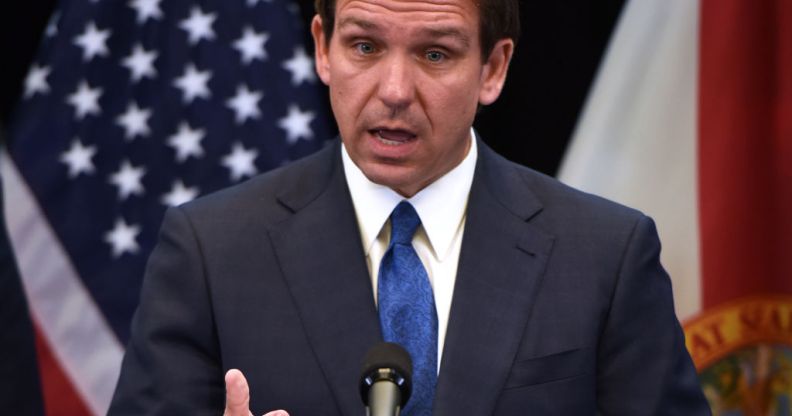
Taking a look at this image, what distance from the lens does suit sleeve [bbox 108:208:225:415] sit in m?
2.22

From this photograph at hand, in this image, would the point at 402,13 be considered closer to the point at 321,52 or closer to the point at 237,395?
the point at 321,52

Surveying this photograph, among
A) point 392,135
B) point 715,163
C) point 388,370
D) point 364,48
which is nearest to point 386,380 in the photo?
point 388,370

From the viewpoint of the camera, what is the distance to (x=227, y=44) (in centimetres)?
415

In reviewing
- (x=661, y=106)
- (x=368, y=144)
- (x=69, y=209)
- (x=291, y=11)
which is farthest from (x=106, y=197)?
(x=368, y=144)

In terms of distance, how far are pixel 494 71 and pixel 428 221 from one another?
1.13 feet

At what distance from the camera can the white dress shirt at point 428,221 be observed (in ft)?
7.93

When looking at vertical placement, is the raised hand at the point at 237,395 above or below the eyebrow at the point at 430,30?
below

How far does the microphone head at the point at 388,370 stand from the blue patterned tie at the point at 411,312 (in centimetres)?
47

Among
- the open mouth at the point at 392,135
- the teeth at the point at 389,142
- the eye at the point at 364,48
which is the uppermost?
the eye at the point at 364,48

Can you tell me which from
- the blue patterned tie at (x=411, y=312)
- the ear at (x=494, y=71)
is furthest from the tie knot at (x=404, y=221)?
the ear at (x=494, y=71)

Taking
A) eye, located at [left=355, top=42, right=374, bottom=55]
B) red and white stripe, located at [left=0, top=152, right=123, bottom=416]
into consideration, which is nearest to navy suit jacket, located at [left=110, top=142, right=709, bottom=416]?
eye, located at [left=355, top=42, right=374, bottom=55]

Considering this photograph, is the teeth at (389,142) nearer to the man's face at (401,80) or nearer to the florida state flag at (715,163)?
the man's face at (401,80)

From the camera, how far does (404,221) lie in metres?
2.43

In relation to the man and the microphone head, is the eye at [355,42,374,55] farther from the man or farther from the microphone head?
the microphone head
